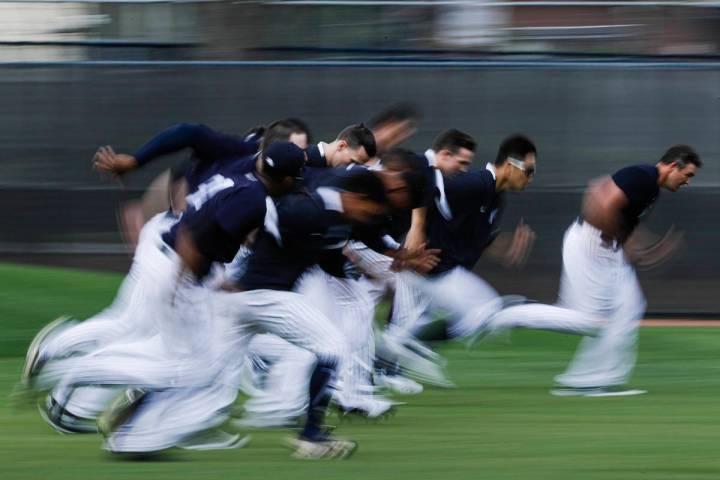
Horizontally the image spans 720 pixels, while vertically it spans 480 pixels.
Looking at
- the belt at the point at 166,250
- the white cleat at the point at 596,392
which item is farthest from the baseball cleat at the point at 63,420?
the white cleat at the point at 596,392

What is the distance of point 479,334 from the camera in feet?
35.1

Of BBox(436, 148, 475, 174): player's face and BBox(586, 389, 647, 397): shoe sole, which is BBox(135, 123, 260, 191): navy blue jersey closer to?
BBox(436, 148, 475, 174): player's face

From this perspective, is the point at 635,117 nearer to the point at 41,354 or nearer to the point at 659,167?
the point at 659,167

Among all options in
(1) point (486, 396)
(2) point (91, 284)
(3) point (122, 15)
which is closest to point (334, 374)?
(1) point (486, 396)

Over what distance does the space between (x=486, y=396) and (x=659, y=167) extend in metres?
1.91

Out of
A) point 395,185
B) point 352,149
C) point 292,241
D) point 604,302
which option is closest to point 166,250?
point 292,241

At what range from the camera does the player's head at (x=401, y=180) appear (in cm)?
725

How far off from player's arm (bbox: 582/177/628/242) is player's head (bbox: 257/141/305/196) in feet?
10.4

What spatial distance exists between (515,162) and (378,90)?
5.21m

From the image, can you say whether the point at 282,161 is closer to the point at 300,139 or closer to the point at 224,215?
the point at 224,215

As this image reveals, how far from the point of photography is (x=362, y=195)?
7.18 meters

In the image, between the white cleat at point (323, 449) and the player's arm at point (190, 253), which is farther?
the white cleat at point (323, 449)

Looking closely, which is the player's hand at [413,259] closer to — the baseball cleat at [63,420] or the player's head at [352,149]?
the player's head at [352,149]

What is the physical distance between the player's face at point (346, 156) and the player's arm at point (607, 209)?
5.12 feet
